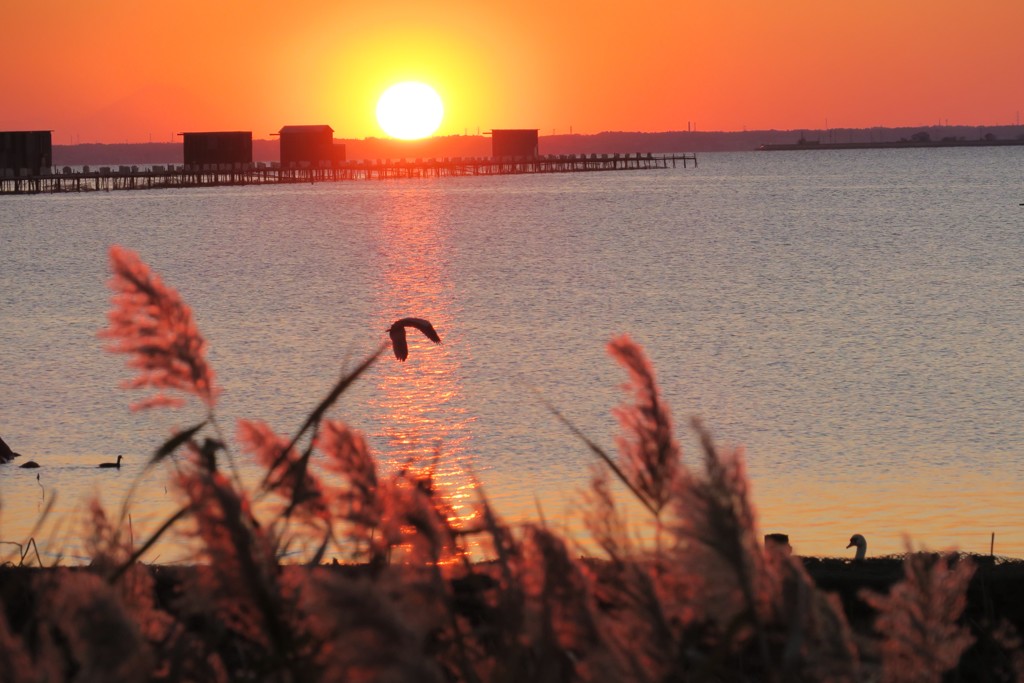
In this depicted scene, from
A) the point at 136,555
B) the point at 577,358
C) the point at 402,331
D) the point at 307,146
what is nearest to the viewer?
the point at 136,555

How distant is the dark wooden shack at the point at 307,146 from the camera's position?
548ft

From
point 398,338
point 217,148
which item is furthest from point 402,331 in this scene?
point 217,148

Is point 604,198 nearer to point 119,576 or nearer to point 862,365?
point 862,365

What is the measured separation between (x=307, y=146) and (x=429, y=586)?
174 m

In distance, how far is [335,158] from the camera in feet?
587

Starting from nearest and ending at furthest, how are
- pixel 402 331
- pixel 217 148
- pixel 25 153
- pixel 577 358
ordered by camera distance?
pixel 402 331 → pixel 577 358 → pixel 25 153 → pixel 217 148

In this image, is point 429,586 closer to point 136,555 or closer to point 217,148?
point 136,555

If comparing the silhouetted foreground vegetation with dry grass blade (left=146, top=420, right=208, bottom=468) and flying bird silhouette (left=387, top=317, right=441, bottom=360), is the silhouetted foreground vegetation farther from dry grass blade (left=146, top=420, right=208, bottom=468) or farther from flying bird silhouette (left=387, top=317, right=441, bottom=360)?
flying bird silhouette (left=387, top=317, right=441, bottom=360)

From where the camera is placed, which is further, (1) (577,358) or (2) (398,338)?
(1) (577,358)

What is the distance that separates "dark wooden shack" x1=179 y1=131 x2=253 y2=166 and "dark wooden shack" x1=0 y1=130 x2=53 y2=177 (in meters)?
17.8

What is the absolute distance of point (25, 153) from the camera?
13000 centimetres

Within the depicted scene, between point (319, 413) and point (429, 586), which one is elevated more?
point (319, 413)

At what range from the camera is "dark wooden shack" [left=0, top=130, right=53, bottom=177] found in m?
125

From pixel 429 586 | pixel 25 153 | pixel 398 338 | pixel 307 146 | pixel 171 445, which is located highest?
pixel 307 146
